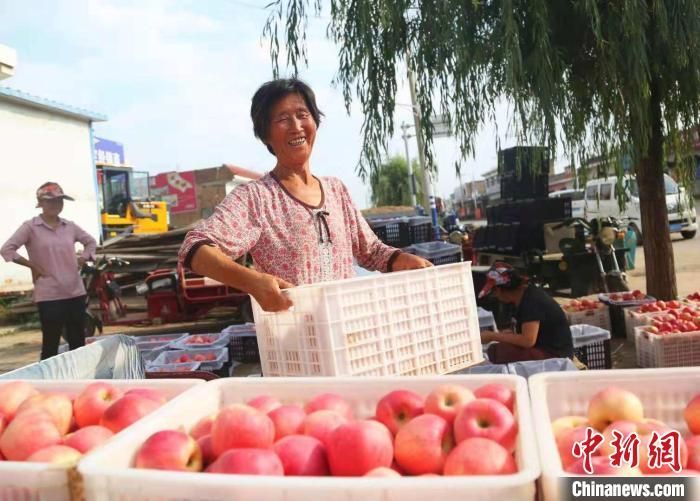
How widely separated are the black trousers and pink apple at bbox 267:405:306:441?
188 inches

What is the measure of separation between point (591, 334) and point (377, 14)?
10.6ft

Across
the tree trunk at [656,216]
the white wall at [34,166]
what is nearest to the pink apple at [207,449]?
the tree trunk at [656,216]

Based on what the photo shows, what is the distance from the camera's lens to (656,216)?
21.7ft

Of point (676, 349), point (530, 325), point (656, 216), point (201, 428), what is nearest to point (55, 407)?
point (201, 428)

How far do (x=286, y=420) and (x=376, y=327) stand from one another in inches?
29.4

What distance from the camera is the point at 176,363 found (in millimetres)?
4809

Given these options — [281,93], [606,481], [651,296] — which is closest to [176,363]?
[281,93]

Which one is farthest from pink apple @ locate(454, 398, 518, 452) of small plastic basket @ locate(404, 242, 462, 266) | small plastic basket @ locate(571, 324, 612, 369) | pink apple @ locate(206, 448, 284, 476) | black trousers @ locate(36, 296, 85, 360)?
small plastic basket @ locate(404, 242, 462, 266)

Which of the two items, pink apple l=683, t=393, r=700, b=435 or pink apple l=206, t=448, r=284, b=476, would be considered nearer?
pink apple l=206, t=448, r=284, b=476

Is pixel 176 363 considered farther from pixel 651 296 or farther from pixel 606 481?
pixel 651 296

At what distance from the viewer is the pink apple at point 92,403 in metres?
1.58

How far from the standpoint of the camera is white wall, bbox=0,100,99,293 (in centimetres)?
1398

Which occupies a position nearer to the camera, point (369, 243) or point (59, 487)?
point (59, 487)

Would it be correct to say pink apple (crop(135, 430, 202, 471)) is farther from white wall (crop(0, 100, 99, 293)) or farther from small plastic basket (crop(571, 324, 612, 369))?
white wall (crop(0, 100, 99, 293))
